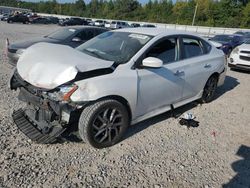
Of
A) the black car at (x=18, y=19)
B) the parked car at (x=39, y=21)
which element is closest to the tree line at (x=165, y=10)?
the parked car at (x=39, y=21)

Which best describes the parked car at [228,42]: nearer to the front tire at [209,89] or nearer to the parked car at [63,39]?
the parked car at [63,39]

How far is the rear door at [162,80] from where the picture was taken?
4.13 metres

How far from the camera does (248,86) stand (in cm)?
823

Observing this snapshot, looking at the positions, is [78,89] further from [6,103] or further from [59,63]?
[6,103]

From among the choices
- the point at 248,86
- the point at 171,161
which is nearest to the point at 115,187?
the point at 171,161

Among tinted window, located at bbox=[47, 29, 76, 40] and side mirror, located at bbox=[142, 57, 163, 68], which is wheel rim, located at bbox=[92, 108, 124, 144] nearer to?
side mirror, located at bbox=[142, 57, 163, 68]

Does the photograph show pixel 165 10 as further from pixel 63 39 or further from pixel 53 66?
pixel 53 66

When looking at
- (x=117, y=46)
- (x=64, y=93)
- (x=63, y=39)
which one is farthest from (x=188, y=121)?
(x=63, y=39)

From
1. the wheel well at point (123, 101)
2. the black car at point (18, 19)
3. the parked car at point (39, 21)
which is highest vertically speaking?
the wheel well at point (123, 101)

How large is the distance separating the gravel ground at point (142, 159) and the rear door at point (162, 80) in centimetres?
50

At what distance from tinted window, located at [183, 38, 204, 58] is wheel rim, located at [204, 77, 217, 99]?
0.81 metres

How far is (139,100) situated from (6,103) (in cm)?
279

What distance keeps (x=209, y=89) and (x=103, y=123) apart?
10.9 feet

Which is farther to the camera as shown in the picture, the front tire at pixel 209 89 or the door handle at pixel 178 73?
the front tire at pixel 209 89
